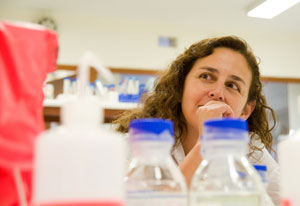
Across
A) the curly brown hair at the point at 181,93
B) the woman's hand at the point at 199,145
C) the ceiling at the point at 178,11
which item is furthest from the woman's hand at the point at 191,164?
the ceiling at the point at 178,11

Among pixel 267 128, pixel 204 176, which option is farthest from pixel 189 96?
pixel 204 176

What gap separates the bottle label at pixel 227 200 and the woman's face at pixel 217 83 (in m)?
0.80

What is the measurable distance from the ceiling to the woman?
2.34m

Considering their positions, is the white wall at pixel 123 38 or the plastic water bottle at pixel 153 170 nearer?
the plastic water bottle at pixel 153 170

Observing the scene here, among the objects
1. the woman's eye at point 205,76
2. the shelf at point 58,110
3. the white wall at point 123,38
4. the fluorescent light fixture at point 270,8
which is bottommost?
the shelf at point 58,110

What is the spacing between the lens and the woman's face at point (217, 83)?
1214 millimetres

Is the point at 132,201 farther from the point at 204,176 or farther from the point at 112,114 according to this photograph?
the point at 112,114

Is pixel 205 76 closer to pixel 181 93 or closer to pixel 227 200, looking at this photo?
pixel 181 93

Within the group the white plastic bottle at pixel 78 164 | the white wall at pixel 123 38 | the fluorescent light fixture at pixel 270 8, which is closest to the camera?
the white plastic bottle at pixel 78 164

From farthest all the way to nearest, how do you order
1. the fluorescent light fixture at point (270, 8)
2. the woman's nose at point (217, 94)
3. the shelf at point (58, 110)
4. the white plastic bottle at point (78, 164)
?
the fluorescent light fixture at point (270, 8), the shelf at point (58, 110), the woman's nose at point (217, 94), the white plastic bottle at point (78, 164)

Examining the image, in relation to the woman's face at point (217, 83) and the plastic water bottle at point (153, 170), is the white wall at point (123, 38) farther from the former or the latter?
the plastic water bottle at point (153, 170)

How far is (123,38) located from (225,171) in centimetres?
384

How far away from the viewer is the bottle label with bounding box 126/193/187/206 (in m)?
0.37

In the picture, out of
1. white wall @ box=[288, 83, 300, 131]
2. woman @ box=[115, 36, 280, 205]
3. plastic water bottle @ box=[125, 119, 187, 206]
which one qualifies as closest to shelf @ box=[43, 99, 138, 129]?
woman @ box=[115, 36, 280, 205]
